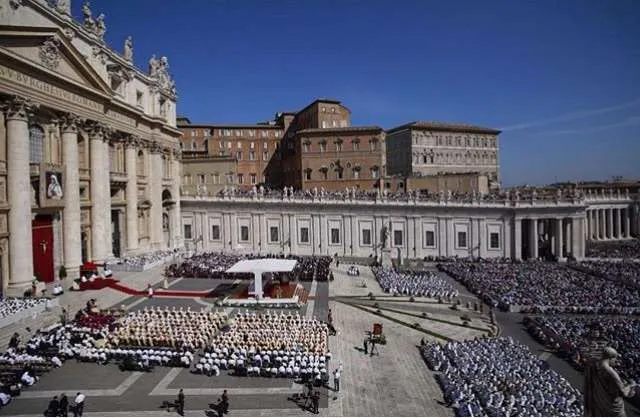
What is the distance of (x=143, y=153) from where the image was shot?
46.9 meters

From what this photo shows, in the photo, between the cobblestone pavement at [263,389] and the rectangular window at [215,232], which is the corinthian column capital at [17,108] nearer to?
the cobblestone pavement at [263,389]

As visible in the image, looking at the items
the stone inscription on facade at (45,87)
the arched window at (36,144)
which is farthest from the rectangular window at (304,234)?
the arched window at (36,144)

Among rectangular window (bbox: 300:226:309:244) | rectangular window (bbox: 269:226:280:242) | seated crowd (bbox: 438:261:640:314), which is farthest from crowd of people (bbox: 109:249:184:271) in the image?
seated crowd (bbox: 438:261:640:314)

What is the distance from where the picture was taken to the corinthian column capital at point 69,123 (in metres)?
32.0

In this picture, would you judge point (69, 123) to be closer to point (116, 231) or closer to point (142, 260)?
point (142, 260)

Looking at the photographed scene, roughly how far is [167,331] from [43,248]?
14590 millimetres

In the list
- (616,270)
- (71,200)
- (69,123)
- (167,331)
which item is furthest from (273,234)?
(616,270)

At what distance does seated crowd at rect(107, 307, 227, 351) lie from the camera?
20547 millimetres

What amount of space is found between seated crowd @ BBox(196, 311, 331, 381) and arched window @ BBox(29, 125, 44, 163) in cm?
1866

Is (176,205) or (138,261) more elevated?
(176,205)

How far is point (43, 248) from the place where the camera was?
30.2 m

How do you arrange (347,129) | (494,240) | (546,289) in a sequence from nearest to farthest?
1. (546,289)
2. (494,240)
3. (347,129)

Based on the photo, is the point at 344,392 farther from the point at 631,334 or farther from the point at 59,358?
the point at 631,334

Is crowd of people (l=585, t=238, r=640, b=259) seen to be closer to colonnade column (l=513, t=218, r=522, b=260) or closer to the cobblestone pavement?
colonnade column (l=513, t=218, r=522, b=260)
